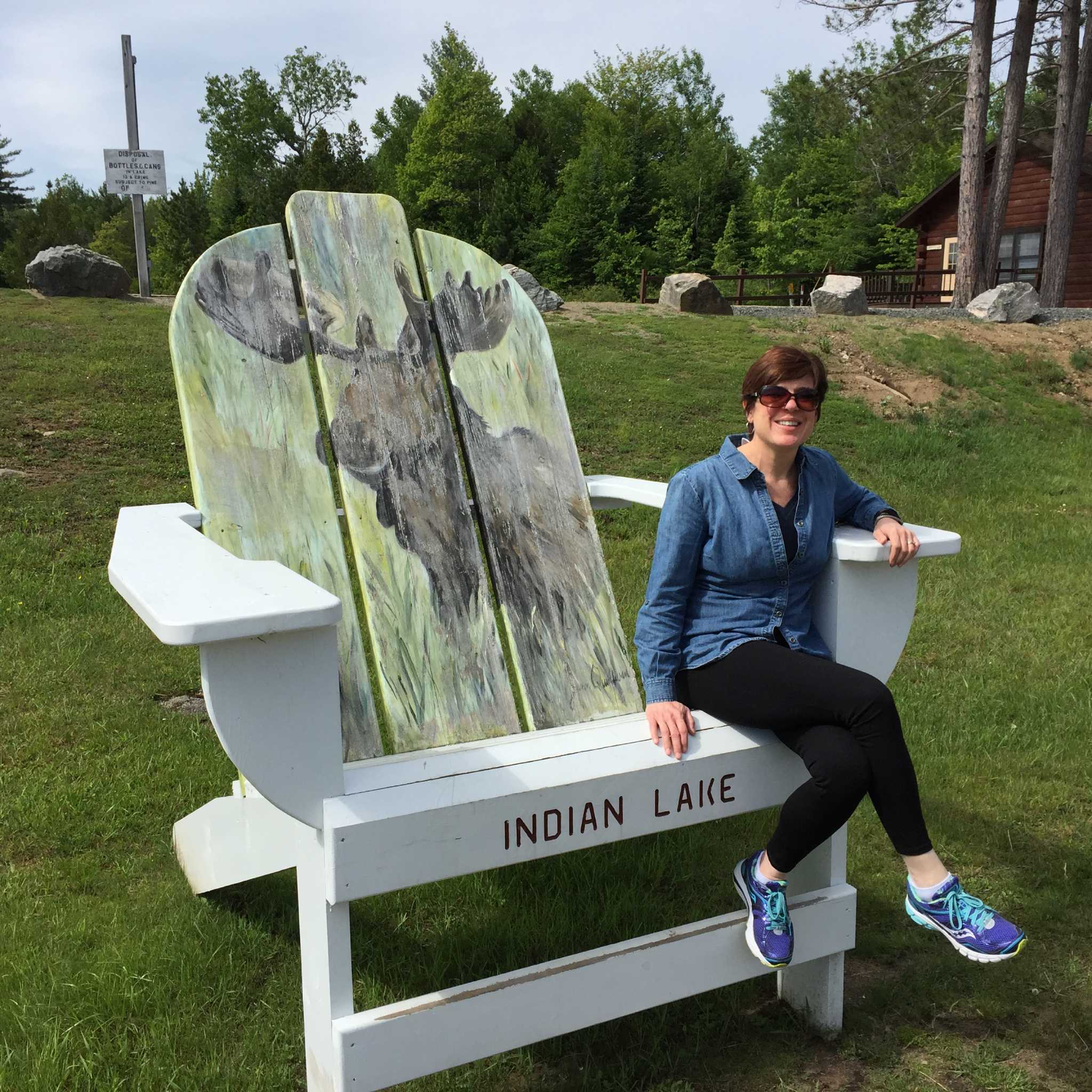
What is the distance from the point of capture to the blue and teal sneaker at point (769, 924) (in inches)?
70.6

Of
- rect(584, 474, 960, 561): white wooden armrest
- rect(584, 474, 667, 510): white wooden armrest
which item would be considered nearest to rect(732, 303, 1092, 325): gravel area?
rect(584, 474, 667, 510): white wooden armrest

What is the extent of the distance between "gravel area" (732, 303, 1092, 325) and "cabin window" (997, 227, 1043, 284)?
973 centimetres

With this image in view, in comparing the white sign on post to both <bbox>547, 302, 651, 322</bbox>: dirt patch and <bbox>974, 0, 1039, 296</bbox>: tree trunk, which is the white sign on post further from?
<bbox>974, 0, 1039, 296</bbox>: tree trunk

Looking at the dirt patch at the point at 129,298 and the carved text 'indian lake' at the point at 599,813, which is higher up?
the dirt patch at the point at 129,298

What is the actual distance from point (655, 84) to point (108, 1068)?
159 feet

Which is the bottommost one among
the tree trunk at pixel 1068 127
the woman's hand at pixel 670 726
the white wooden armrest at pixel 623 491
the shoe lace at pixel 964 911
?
the shoe lace at pixel 964 911

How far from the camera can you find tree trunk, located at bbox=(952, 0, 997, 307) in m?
14.9

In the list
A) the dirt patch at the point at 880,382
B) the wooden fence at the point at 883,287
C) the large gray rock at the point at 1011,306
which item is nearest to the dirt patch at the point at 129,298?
the dirt patch at the point at 880,382

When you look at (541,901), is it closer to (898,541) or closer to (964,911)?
(964,911)

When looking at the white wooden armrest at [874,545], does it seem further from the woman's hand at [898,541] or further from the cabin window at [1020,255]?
the cabin window at [1020,255]

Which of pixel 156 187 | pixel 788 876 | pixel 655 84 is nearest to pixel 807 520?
pixel 788 876

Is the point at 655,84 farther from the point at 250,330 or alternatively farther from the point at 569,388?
the point at 250,330

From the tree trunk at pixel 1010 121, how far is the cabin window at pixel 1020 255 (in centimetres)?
669

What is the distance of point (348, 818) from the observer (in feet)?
4.76
